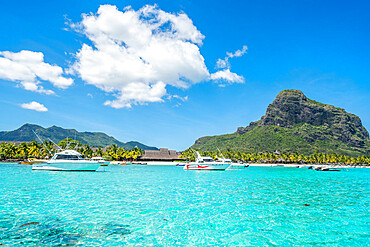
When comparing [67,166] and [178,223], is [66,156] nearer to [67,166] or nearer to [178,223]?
[67,166]

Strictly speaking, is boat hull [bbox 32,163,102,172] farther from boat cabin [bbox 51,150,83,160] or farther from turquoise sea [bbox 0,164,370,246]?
turquoise sea [bbox 0,164,370,246]

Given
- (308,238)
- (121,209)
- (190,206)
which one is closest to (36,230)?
(121,209)

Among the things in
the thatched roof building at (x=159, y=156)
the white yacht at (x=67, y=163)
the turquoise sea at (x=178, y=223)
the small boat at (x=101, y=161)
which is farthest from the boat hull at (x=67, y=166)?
the thatched roof building at (x=159, y=156)

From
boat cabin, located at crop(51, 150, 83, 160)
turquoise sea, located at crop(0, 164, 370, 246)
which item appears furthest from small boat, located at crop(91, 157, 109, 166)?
turquoise sea, located at crop(0, 164, 370, 246)

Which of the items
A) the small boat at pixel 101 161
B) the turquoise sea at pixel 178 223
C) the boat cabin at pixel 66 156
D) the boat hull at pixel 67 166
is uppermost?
the boat cabin at pixel 66 156

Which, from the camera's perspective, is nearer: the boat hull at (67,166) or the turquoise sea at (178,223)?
the turquoise sea at (178,223)

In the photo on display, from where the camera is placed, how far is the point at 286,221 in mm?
12469

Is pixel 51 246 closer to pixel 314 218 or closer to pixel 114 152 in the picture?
pixel 314 218

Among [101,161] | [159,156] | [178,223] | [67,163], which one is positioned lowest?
[178,223]

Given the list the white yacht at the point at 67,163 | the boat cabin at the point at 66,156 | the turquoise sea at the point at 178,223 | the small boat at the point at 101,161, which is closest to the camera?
the turquoise sea at the point at 178,223

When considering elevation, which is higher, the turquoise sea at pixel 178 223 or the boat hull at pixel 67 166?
the boat hull at pixel 67 166

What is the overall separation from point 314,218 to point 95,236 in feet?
38.4

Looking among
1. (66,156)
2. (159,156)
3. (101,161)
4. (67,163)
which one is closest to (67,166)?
(67,163)

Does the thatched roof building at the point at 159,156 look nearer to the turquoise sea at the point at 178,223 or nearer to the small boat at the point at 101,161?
the small boat at the point at 101,161
